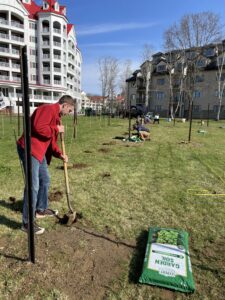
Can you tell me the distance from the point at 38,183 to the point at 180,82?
130 ft

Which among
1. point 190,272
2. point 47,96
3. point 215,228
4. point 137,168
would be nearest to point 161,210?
point 215,228

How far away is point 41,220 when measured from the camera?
396 centimetres

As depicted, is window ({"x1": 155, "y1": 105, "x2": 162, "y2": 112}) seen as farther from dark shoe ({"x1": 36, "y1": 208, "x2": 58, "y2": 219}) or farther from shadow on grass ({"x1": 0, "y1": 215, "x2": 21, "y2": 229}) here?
shadow on grass ({"x1": 0, "y1": 215, "x2": 21, "y2": 229})

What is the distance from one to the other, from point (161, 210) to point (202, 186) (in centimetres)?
191

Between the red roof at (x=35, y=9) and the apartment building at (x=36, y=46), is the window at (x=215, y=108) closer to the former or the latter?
the apartment building at (x=36, y=46)

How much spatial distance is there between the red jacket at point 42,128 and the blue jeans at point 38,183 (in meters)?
0.12

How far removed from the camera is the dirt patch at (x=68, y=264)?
255 cm

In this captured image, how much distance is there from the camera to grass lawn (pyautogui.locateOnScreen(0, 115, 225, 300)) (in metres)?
2.63

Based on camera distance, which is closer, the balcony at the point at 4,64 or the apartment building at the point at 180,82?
the apartment building at the point at 180,82

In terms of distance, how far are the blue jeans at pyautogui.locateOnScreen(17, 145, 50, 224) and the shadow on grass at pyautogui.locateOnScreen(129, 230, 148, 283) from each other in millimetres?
1520

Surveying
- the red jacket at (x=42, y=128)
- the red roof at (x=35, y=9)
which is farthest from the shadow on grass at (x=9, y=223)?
the red roof at (x=35, y=9)

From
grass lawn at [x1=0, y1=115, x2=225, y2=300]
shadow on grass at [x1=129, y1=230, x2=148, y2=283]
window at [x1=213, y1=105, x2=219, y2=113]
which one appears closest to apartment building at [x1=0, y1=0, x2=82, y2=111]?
window at [x1=213, y1=105, x2=219, y2=113]

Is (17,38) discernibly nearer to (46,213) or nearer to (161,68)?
(161,68)

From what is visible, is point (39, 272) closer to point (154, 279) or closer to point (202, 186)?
point (154, 279)
